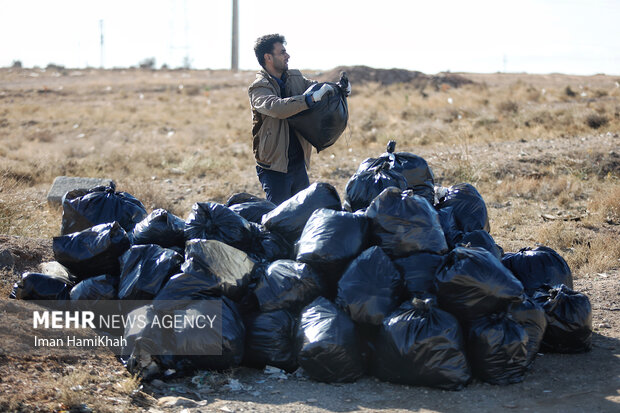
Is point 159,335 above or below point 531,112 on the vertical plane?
below

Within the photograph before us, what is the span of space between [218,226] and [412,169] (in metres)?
1.43

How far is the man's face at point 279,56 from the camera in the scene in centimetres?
483

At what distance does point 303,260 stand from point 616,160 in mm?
7270

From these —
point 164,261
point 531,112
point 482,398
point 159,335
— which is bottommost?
point 482,398

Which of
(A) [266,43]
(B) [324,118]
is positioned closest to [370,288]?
(B) [324,118]

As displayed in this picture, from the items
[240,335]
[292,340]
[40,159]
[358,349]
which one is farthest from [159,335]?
[40,159]

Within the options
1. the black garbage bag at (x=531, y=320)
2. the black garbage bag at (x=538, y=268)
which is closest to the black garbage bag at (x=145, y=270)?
the black garbage bag at (x=531, y=320)

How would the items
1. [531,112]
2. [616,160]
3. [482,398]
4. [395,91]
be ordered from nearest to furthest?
[482,398], [616,160], [531,112], [395,91]

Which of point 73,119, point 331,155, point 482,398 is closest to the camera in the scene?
point 482,398

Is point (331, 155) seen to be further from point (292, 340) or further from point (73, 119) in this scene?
point (73, 119)

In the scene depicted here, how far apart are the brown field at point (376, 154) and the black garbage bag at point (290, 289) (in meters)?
0.43

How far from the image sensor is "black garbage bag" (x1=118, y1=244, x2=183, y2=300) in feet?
12.4

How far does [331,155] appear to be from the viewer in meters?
11.5

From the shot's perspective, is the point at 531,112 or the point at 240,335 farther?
the point at 531,112
